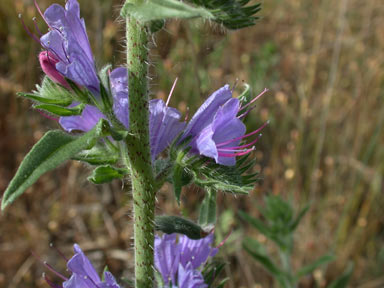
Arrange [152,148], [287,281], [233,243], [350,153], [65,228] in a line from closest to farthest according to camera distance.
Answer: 1. [152,148]
2. [287,281]
3. [233,243]
4. [65,228]
5. [350,153]

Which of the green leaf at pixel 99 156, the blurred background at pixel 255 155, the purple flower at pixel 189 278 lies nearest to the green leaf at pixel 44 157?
the green leaf at pixel 99 156

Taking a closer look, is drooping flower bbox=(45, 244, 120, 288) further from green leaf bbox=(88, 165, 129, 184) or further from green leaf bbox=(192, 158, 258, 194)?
green leaf bbox=(192, 158, 258, 194)

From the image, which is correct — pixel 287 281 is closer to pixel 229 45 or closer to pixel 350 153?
pixel 350 153

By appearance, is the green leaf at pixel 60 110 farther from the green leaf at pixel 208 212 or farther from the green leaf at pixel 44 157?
the green leaf at pixel 208 212

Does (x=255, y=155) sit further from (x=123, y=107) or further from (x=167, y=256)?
(x=123, y=107)

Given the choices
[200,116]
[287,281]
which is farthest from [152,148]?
[287,281]

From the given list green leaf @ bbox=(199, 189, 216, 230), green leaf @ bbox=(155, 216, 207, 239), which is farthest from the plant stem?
green leaf @ bbox=(199, 189, 216, 230)
